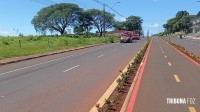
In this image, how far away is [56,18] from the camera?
123 metres

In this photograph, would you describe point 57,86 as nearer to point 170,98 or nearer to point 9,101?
point 9,101

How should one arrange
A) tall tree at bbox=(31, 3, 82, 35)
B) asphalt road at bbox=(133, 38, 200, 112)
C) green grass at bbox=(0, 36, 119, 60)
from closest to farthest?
asphalt road at bbox=(133, 38, 200, 112), green grass at bbox=(0, 36, 119, 60), tall tree at bbox=(31, 3, 82, 35)

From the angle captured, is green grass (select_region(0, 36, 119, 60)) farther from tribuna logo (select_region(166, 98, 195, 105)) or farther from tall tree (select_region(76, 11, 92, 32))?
tall tree (select_region(76, 11, 92, 32))

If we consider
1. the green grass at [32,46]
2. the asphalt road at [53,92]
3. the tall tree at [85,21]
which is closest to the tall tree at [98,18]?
the tall tree at [85,21]

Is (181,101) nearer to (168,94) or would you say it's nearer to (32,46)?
(168,94)

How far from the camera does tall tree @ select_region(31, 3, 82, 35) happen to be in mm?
122438

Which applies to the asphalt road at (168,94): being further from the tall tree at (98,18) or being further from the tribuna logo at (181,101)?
the tall tree at (98,18)

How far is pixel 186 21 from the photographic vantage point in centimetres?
18875

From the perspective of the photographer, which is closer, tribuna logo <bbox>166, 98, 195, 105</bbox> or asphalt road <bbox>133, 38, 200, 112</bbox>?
asphalt road <bbox>133, 38, 200, 112</bbox>

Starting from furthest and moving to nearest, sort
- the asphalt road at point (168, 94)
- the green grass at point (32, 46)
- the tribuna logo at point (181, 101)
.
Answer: the green grass at point (32, 46), the tribuna logo at point (181, 101), the asphalt road at point (168, 94)

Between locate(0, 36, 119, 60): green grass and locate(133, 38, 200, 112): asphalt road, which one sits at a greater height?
locate(133, 38, 200, 112): asphalt road

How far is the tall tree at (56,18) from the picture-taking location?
122438 mm

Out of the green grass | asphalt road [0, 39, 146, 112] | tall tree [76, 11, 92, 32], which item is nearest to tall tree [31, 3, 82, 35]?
tall tree [76, 11, 92, 32]

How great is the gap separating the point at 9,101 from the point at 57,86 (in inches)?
118
